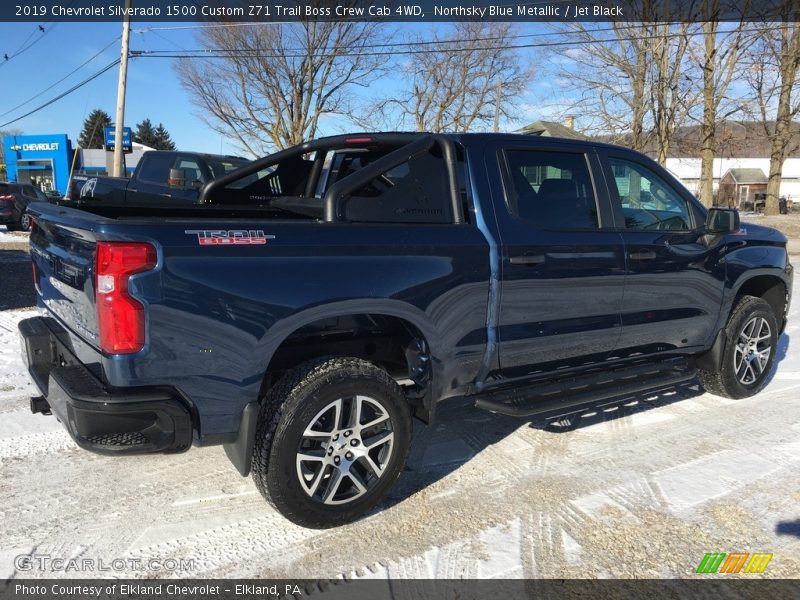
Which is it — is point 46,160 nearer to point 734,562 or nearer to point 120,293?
point 120,293

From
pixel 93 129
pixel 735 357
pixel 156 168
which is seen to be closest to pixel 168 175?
pixel 156 168

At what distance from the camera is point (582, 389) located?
382 cm

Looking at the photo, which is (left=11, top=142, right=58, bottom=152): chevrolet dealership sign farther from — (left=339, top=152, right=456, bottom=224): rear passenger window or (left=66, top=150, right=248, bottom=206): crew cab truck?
(left=339, top=152, right=456, bottom=224): rear passenger window

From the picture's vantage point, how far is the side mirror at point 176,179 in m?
9.57

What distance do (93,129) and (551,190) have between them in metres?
79.1

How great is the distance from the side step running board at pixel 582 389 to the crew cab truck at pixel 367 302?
0.02 m

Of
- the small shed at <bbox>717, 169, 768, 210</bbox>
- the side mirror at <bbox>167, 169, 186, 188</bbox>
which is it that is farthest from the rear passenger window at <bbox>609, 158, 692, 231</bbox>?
the small shed at <bbox>717, 169, 768, 210</bbox>

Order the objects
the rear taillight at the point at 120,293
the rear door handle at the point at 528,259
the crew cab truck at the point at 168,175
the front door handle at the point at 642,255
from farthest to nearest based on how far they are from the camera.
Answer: the crew cab truck at the point at 168,175 < the front door handle at the point at 642,255 < the rear door handle at the point at 528,259 < the rear taillight at the point at 120,293

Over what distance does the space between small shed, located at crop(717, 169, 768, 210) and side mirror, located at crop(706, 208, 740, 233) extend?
60.8m

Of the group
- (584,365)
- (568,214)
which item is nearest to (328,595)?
(584,365)

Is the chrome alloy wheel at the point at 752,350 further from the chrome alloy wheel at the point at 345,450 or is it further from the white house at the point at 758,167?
the white house at the point at 758,167

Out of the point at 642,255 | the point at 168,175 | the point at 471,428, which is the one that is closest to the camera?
the point at 642,255

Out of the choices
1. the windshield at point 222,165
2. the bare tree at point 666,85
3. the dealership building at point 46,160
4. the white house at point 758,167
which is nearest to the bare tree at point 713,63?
the bare tree at point 666,85

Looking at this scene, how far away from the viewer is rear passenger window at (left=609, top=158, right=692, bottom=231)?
4.15 meters
